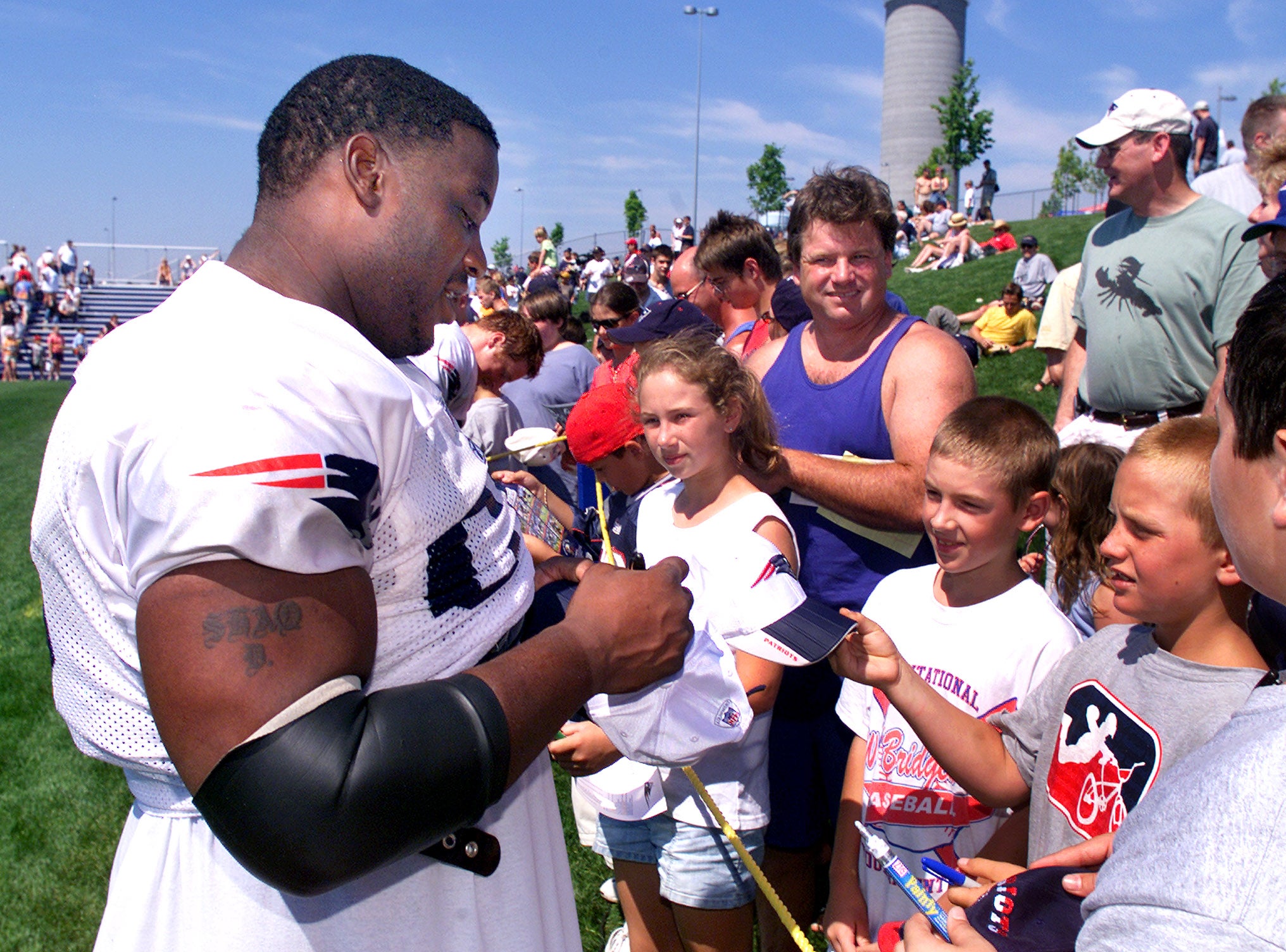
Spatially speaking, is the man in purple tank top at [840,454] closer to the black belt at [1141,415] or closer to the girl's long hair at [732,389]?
the girl's long hair at [732,389]

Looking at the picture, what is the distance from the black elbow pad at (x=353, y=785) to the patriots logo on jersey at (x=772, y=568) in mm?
1155

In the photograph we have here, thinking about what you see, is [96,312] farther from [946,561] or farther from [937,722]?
[937,722]

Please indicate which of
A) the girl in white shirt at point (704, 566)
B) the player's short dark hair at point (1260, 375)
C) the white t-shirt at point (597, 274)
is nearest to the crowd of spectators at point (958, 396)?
the girl in white shirt at point (704, 566)

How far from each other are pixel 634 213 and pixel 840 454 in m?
66.2

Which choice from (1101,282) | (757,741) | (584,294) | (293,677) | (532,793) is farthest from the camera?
(584,294)

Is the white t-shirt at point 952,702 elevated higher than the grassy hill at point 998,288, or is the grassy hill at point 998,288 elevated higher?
the grassy hill at point 998,288

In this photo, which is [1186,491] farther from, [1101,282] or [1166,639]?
[1101,282]

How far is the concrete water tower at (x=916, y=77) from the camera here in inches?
2982

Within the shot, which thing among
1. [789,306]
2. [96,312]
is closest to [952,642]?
[789,306]

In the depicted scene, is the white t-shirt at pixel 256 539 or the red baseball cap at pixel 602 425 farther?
the red baseball cap at pixel 602 425

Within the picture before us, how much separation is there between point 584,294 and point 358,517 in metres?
30.4

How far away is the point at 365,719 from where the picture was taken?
1117mm

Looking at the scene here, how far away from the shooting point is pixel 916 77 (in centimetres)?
7706

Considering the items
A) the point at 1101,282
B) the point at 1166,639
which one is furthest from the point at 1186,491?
the point at 1101,282
